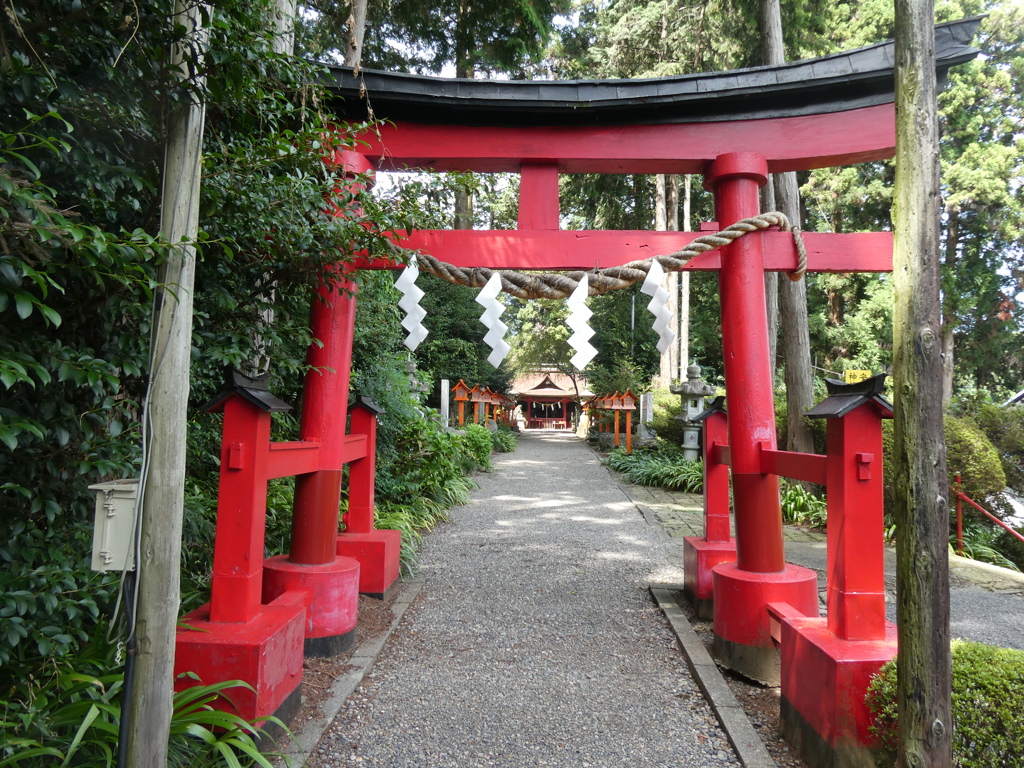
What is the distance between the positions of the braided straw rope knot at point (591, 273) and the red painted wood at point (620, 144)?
53cm

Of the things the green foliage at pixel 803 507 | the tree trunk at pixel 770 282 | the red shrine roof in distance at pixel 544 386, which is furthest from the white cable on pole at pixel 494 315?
the red shrine roof in distance at pixel 544 386

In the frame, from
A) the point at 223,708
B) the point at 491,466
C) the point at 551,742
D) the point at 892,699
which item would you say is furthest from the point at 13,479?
the point at 491,466

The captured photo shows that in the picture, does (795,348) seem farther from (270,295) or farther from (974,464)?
(270,295)

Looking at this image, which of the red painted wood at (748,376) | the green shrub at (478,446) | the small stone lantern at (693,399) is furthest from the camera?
the green shrub at (478,446)

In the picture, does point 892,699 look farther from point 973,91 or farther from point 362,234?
point 973,91

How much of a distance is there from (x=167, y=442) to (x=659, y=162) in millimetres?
3290

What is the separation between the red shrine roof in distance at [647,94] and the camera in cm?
366

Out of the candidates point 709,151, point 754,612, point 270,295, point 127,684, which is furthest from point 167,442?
point 709,151

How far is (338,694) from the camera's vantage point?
3070mm

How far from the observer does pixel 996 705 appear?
1.93 m

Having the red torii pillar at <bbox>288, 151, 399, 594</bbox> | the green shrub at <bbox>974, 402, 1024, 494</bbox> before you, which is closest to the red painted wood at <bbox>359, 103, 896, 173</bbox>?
the red torii pillar at <bbox>288, 151, 399, 594</bbox>

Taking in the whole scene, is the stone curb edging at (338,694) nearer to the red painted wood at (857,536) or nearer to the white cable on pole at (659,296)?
the red painted wood at (857,536)

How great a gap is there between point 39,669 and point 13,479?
711 mm

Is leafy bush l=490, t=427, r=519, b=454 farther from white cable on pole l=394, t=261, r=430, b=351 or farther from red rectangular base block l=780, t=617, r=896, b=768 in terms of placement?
red rectangular base block l=780, t=617, r=896, b=768
